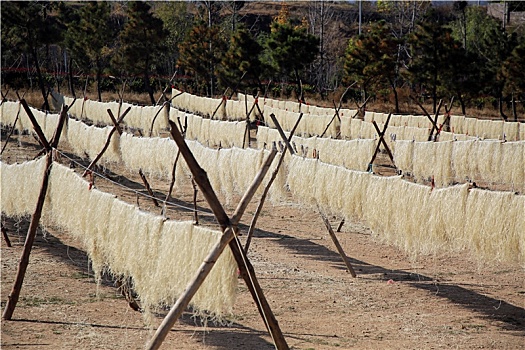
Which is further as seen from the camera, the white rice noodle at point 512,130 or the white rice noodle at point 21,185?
the white rice noodle at point 512,130

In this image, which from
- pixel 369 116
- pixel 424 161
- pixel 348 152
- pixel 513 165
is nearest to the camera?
pixel 513 165

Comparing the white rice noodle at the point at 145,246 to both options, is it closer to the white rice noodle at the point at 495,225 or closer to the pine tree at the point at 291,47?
the white rice noodle at the point at 495,225

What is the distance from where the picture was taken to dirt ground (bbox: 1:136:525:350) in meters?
9.90

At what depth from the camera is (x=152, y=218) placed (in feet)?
26.7

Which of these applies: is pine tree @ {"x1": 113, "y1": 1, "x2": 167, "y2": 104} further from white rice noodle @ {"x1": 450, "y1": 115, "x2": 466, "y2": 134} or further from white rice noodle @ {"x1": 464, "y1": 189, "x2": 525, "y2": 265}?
white rice noodle @ {"x1": 464, "y1": 189, "x2": 525, "y2": 265}

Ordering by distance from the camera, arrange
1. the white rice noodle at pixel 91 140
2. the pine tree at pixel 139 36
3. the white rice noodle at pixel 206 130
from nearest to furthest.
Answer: the white rice noodle at pixel 91 140, the white rice noodle at pixel 206 130, the pine tree at pixel 139 36

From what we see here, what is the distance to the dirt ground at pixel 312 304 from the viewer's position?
9898 millimetres

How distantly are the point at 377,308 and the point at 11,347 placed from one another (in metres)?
5.45

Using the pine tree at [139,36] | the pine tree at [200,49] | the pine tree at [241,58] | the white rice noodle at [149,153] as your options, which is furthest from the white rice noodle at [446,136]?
the pine tree at [200,49]

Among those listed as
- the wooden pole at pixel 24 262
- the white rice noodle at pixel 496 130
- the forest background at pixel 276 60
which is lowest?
the wooden pole at pixel 24 262

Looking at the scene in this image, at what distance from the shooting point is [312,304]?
11.5 metres

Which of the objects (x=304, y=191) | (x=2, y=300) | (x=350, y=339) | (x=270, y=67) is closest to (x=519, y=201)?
(x=350, y=339)

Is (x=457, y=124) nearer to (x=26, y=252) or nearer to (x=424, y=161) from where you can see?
(x=424, y=161)

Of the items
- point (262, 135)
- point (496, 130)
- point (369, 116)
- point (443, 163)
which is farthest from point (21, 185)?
point (369, 116)
